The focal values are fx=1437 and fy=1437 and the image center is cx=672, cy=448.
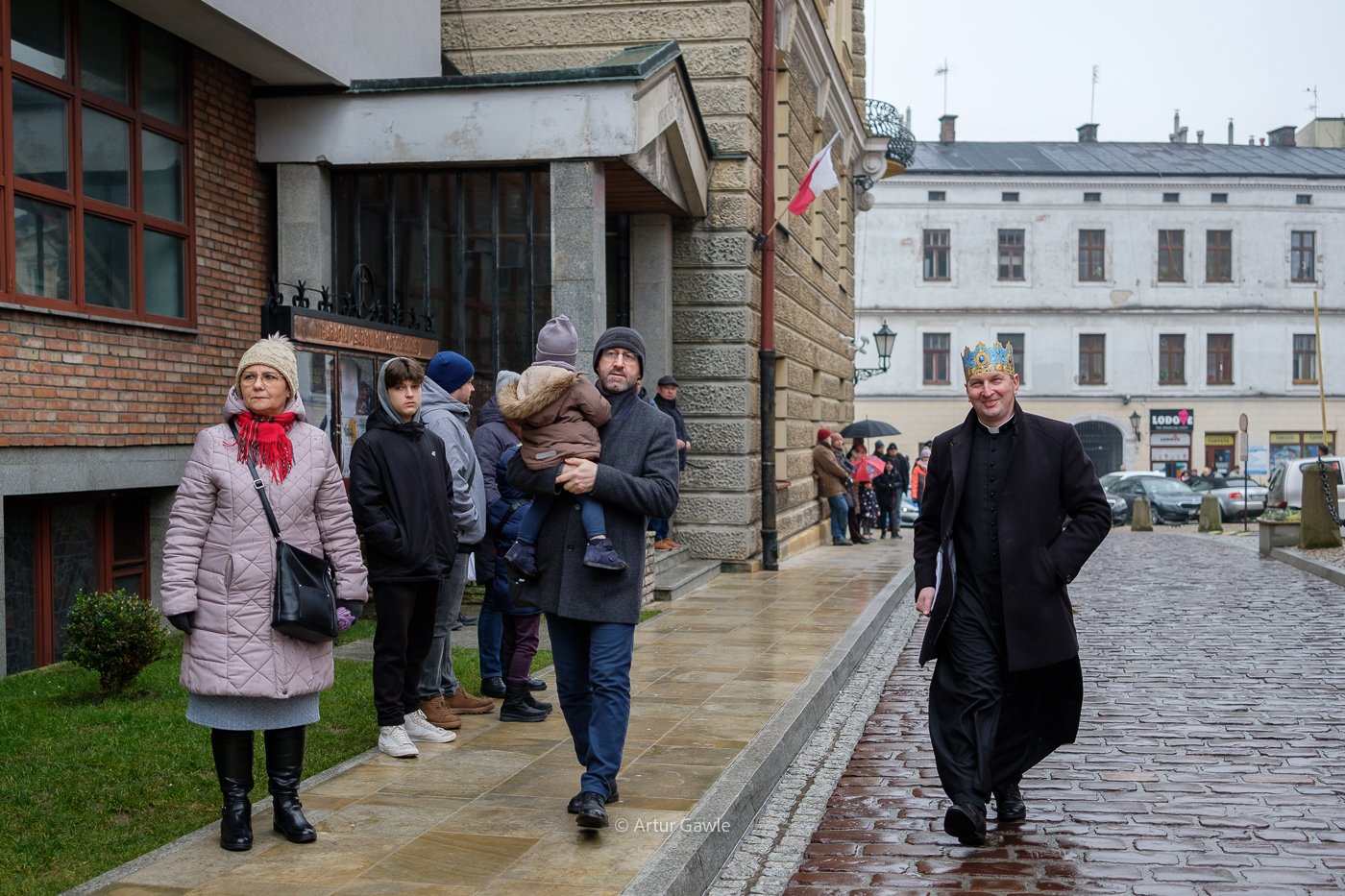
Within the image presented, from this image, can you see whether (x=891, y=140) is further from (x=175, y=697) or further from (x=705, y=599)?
(x=175, y=697)

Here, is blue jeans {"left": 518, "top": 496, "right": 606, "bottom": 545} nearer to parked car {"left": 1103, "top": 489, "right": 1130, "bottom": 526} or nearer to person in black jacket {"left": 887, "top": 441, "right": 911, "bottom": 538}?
person in black jacket {"left": 887, "top": 441, "right": 911, "bottom": 538}

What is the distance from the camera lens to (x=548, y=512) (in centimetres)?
559

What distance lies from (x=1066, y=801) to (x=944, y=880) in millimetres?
1368

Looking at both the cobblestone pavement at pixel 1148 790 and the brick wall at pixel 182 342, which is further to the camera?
the brick wall at pixel 182 342

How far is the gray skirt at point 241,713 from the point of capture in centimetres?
507

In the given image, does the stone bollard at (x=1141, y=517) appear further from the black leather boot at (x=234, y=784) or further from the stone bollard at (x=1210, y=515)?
A: the black leather boot at (x=234, y=784)

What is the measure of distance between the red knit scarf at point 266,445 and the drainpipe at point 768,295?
35.9ft

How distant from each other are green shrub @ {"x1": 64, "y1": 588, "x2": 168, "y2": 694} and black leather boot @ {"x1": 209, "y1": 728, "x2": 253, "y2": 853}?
2.75 meters

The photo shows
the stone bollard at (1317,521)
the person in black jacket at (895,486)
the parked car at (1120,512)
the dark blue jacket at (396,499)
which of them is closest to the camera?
the dark blue jacket at (396,499)

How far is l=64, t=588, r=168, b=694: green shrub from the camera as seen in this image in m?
7.59

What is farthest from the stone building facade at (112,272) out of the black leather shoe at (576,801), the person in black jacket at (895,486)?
the person in black jacket at (895,486)

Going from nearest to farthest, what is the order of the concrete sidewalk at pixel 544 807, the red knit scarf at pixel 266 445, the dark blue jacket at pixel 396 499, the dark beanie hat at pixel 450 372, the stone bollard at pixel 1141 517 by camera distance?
the concrete sidewalk at pixel 544 807 → the red knit scarf at pixel 266 445 → the dark blue jacket at pixel 396 499 → the dark beanie hat at pixel 450 372 → the stone bollard at pixel 1141 517

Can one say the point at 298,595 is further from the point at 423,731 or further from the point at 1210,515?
the point at 1210,515

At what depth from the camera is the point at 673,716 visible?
7605 millimetres
